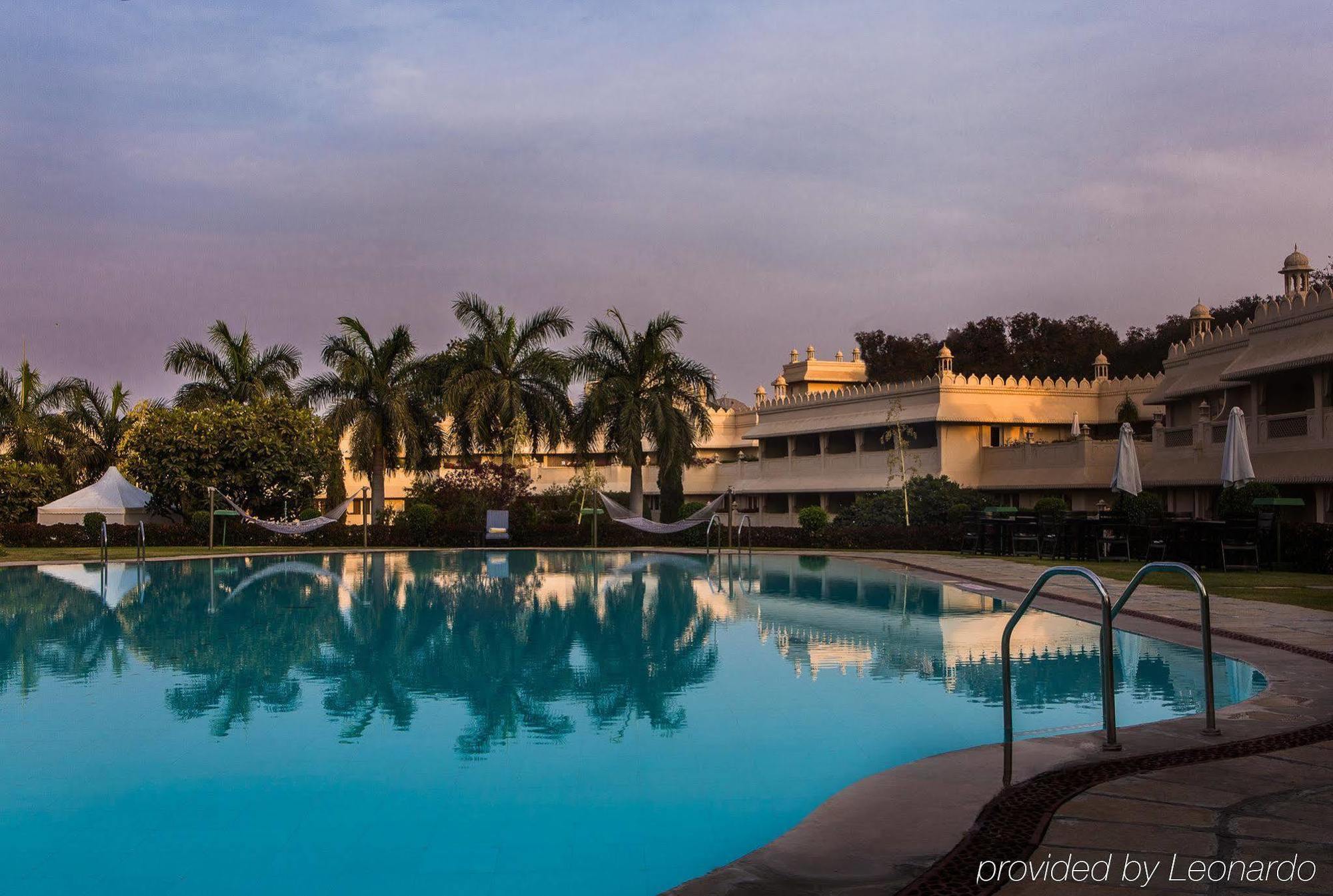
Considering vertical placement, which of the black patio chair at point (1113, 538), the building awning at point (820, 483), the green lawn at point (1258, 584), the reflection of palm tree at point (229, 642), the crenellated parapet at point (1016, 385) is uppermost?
the crenellated parapet at point (1016, 385)

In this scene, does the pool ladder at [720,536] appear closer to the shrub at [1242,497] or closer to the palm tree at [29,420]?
the shrub at [1242,497]

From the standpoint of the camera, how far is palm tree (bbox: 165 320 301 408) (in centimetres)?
3931

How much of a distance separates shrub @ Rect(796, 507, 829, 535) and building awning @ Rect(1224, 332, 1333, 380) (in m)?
11.1

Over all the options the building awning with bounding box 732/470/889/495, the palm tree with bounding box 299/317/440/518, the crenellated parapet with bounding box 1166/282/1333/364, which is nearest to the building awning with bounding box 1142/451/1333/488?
the crenellated parapet with bounding box 1166/282/1333/364

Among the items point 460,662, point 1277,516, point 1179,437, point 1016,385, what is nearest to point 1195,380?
point 1179,437

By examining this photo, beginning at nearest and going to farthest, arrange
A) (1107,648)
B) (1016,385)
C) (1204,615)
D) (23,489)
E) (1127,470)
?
(1107,648)
(1204,615)
(1127,470)
(1016,385)
(23,489)

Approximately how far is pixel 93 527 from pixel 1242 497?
98.5ft

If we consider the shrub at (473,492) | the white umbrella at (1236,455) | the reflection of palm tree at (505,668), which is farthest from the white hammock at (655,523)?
the reflection of palm tree at (505,668)

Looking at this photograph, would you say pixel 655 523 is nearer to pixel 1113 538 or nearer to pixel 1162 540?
pixel 1113 538

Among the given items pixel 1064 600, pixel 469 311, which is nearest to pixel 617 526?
pixel 469 311

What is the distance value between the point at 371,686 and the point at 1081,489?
86.3ft

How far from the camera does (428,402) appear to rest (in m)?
38.2

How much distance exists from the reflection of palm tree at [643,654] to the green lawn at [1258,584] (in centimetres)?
646

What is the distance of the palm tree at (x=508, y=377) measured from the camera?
117 feet
